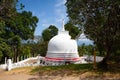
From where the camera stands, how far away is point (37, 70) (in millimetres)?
25000

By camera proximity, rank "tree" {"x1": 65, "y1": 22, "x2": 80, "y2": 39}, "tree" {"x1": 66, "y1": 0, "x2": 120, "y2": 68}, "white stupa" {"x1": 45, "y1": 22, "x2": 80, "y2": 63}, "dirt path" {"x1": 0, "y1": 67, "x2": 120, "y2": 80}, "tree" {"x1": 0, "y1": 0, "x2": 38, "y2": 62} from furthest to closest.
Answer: "tree" {"x1": 0, "y1": 0, "x2": 38, "y2": 62} → "white stupa" {"x1": 45, "y1": 22, "x2": 80, "y2": 63} → "tree" {"x1": 65, "y1": 22, "x2": 80, "y2": 39} → "tree" {"x1": 66, "y1": 0, "x2": 120, "y2": 68} → "dirt path" {"x1": 0, "y1": 67, "x2": 120, "y2": 80}

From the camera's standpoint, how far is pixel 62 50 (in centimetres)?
3450

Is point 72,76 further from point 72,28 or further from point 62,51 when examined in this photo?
point 72,28

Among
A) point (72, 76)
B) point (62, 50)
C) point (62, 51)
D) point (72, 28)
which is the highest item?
point (72, 28)

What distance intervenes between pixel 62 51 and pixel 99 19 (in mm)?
12953

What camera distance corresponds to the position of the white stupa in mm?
33438

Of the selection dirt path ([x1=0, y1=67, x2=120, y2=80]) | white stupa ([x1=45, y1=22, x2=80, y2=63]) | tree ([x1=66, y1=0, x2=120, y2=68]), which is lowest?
dirt path ([x1=0, y1=67, x2=120, y2=80])

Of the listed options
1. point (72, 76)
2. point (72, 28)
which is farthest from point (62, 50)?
point (72, 76)

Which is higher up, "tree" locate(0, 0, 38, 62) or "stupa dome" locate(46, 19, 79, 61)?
"tree" locate(0, 0, 38, 62)

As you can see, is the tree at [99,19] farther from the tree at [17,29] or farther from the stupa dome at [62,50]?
the tree at [17,29]

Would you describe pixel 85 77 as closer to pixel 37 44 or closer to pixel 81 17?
pixel 81 17

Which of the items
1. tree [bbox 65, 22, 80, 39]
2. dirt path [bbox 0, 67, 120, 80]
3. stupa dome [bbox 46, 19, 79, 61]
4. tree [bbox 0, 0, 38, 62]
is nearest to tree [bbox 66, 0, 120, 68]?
dirt path [bbox 0, 67, 120, 80]

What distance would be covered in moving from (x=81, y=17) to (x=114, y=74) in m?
6.62

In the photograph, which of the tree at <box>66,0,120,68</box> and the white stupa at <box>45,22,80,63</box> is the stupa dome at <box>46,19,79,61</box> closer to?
the white stupa at <box>45,22,80,63</box>
